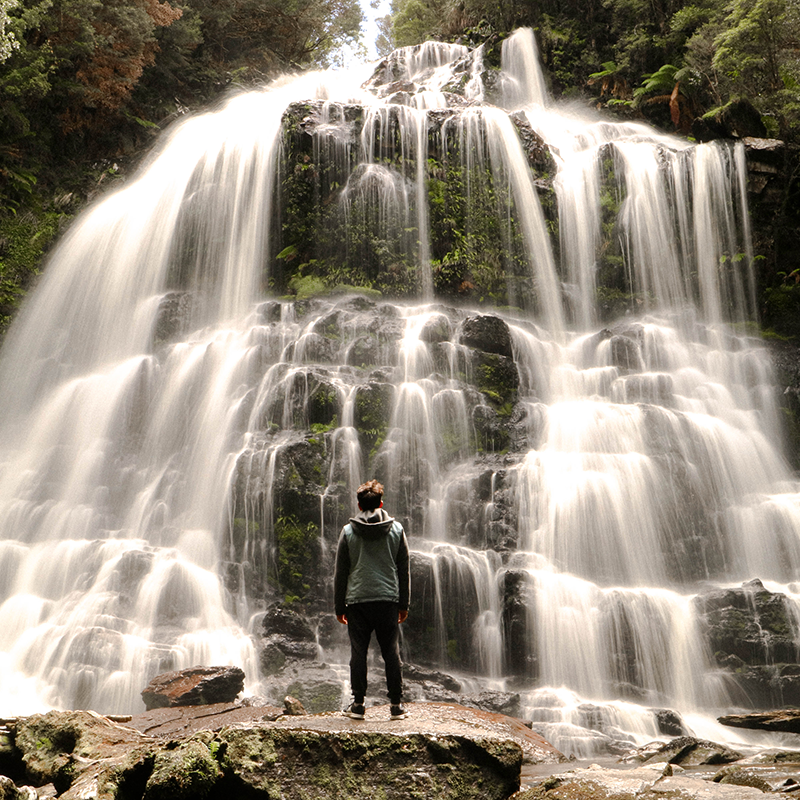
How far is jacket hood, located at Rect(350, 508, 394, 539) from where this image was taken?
17.6 ft

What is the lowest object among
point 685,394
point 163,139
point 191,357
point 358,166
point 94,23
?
point 685,394

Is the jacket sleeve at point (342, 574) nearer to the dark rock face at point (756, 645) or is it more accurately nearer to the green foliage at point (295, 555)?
the green foliage at point (295, 555)

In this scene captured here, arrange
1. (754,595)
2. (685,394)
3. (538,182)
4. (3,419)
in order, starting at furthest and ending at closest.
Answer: (538,182), (3,419), (685,394), (754,595)

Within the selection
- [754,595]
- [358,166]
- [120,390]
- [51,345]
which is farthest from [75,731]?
[358,166]

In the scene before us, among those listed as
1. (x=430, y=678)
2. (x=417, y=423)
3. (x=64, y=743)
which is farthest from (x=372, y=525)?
(x=417, y=423)

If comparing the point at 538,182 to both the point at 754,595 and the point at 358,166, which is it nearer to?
the point at 358,166

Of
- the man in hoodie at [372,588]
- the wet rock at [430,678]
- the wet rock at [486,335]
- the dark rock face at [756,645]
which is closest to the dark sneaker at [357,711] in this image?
the man in hoodie at [372,588]

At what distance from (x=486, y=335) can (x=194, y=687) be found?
926 centimetres

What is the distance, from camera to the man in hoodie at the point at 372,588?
529 cm

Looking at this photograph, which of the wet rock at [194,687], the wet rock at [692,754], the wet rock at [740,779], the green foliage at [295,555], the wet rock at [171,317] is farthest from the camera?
the wet rock at [171,317]

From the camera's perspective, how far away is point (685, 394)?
15.4 meters

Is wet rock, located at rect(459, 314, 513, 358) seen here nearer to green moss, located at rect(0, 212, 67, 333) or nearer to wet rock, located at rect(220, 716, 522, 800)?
wet rock, located at rect(220, 716, 522, 800)

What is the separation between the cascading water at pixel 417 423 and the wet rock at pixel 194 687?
1.00 m

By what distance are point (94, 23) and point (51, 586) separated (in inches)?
693
